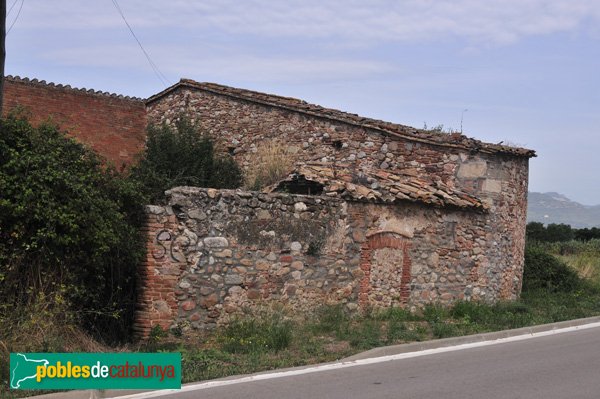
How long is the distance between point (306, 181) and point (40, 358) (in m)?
7.48

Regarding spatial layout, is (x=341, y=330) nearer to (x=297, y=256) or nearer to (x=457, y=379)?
(x=297, y=256)

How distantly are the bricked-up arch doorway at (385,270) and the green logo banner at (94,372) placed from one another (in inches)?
251

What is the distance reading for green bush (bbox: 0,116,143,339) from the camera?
30.3 feet

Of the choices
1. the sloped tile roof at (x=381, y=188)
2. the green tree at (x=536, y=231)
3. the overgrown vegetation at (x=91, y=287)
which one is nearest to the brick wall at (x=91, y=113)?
the sloped tile roof at (x=381, y=188)

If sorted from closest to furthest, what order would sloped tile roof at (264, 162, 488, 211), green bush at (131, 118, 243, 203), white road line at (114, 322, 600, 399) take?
1. white road line at (114, 322, 600, 399)
2. sloped tile roof at (264, 162, 488, 211)
3. green bush at (131, 118, 243, 203)

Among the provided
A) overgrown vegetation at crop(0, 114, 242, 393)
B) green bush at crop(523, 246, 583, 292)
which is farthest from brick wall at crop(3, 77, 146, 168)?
green bush at crop(523, 246, 583, 292)

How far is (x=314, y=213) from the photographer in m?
12.9

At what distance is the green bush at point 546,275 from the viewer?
18.9 meters

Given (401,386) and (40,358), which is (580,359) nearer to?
(401,386)

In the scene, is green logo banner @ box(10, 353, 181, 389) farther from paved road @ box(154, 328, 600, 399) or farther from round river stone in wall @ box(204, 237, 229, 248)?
round river stone in wall @ box(204, 237, 229, 248)

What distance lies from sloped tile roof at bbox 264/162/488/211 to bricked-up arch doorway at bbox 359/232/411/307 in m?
0.85

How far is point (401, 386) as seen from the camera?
8180 millimetres

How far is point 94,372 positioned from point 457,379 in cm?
434

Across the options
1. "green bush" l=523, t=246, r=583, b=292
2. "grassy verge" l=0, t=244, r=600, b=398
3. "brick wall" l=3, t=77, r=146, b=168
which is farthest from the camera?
"green bush" l=523, t=246, r=583, b=292
